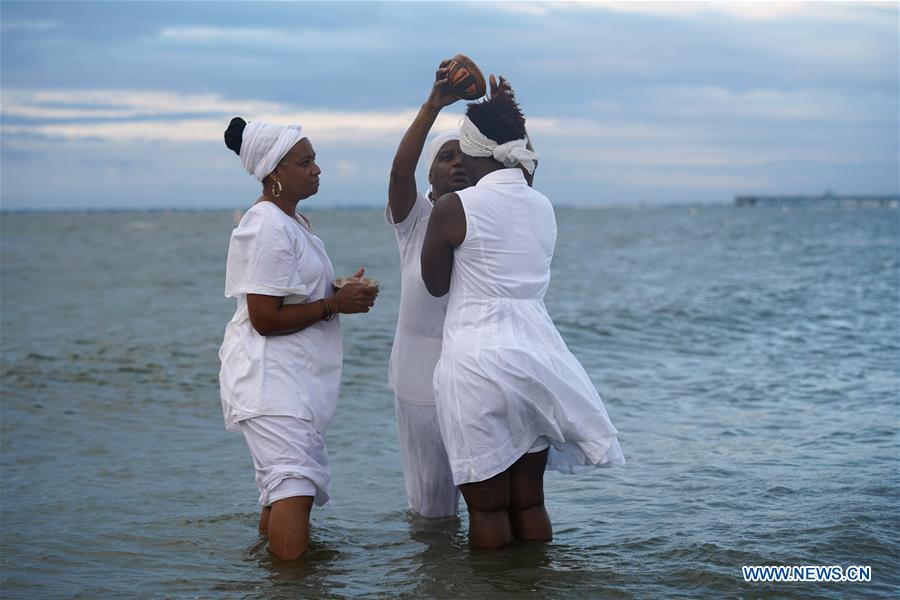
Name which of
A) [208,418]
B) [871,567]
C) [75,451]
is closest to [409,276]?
[871,567]

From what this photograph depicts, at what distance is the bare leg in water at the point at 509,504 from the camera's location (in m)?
4.50

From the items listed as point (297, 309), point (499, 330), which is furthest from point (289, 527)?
point (499, 330)

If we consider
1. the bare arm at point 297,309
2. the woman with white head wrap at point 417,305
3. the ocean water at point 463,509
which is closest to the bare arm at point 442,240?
the bare arm at point 297,309

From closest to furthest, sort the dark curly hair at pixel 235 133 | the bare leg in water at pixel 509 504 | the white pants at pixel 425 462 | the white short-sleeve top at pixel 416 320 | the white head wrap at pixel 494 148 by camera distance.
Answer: the white head wrap at pixel 494 148
the bare leg in water at pixel 509 504
the dark curly hair at pixel 235 133
the white short-sleeve top at pixel 416 320
the white pants at pixel 425 462

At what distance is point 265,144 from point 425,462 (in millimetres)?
1872

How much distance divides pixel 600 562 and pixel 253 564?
5.76 feet

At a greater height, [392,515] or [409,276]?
[409,276]

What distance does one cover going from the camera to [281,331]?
4.65 metres

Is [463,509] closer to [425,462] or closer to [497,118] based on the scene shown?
[425,462]

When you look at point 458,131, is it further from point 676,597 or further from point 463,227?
point 676,597

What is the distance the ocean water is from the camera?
468 centimetres

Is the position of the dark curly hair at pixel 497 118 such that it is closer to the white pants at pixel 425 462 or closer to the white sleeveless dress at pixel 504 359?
the white sleeveless dress at pixel 504 359

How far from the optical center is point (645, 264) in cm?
3247

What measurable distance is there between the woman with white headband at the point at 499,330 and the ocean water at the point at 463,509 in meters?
0.64
